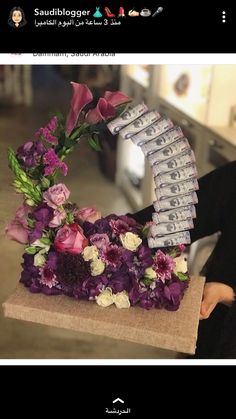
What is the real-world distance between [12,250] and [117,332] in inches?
7.9

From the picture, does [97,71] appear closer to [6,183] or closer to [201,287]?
[6,183]

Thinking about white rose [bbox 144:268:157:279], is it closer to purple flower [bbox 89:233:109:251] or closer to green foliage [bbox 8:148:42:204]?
purple flower [bbox 89:233:109:251]

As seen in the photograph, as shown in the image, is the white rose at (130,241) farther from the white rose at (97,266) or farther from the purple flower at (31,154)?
the purple flower at (31,154)

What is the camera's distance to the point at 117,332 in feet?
2.22

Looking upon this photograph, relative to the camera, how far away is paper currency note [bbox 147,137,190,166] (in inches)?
26.5

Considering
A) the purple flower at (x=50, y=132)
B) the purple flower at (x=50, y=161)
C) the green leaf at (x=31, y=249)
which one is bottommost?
the green leaf at (x=31, y=249)

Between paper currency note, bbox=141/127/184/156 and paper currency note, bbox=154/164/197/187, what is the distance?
0.04 meters

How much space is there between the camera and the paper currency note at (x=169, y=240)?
27.5 inches

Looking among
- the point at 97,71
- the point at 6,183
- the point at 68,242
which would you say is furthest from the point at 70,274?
the point at 97,71

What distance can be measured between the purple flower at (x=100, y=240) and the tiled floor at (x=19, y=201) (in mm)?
72
